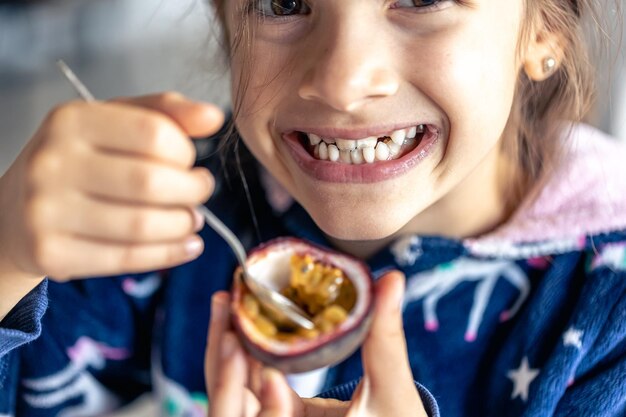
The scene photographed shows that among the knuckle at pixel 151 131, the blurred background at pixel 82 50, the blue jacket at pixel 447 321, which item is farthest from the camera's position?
the blurred background at pixel 82 50

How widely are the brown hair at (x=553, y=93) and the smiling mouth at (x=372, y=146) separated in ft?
0.57

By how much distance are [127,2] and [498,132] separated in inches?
59.9

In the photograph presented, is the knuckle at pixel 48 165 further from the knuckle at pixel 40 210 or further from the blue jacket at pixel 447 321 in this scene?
the blue jacket at pixel 447 321

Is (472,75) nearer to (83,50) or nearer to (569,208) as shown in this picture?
(569,208)

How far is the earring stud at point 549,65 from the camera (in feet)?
3.22

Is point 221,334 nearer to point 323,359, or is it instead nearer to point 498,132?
point 323,359

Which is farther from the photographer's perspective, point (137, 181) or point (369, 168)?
point (369, 168)

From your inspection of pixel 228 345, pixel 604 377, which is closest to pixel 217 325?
pixel 228 345

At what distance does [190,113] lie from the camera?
577 mm

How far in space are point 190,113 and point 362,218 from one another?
13.4 inches

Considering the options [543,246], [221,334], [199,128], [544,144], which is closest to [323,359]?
[221,334]

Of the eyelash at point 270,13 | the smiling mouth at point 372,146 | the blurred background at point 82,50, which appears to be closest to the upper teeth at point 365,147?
the smiling mouth at point 372,146

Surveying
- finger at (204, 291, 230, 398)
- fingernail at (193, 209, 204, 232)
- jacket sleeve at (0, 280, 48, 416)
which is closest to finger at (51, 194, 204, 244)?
fingernail at (193, 209, 204, 232)

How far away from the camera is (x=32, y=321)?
779mm
